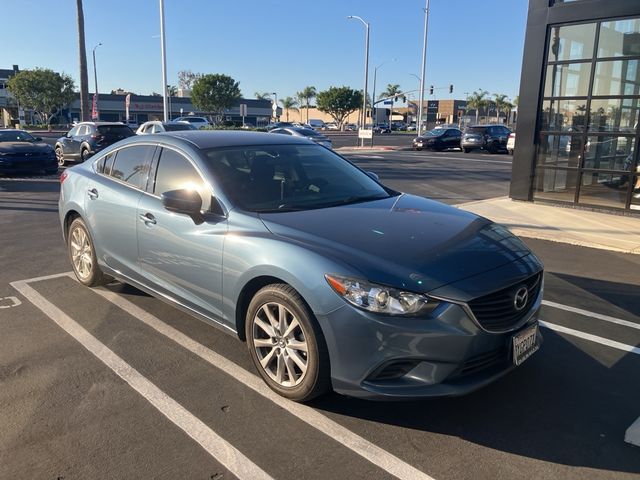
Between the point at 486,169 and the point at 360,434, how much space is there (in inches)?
764

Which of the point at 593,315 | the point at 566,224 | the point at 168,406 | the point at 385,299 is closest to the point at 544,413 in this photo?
the point at 385,299

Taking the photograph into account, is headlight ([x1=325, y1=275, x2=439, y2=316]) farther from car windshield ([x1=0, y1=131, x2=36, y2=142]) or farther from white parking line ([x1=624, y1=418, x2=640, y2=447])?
car windshield ([x1=0, y1=131, x2=36, y2=142])

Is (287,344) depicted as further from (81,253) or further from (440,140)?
(440,140)

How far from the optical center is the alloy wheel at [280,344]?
3277mm

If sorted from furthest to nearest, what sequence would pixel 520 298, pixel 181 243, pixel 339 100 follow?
1. pixel 339 100
2. pixel 181 243
3. pixel 520 298

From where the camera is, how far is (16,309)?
199 inches

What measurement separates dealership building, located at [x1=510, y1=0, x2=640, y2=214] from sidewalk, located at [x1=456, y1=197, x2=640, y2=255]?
558mm

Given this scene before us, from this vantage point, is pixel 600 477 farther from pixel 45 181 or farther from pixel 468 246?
pixel 45 181

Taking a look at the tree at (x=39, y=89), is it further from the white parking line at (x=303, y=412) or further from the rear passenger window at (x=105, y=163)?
the white parking line at (x=303, y=412)

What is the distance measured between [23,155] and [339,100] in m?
76.8

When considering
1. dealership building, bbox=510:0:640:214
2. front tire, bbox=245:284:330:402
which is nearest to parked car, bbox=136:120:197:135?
dealership building, bbox=510:0:640:214

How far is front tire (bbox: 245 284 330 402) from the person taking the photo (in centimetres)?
314

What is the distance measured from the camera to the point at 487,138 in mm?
30328

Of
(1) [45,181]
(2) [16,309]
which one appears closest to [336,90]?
(1) [45,181]
